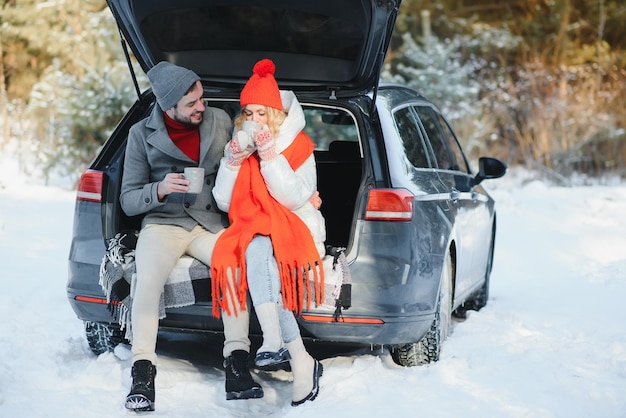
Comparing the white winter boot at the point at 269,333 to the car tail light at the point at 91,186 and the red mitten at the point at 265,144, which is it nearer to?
the red mitten at the point at 265,144

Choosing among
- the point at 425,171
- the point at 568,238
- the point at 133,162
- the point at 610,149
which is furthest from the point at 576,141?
the point at 133,162

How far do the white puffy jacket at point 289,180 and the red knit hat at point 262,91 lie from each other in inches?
4.1

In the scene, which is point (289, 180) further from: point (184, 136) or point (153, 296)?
point (153, 296)

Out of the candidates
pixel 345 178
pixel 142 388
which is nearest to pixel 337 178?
pixel 345 178

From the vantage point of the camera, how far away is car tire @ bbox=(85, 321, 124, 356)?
4738 mm

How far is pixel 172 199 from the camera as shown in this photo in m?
4.45

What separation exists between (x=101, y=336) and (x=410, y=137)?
2.04 m

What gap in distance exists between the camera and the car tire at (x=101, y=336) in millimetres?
4738

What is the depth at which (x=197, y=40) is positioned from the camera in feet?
16.4

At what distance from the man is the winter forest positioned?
863 cm

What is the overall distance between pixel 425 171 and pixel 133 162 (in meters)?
1.60

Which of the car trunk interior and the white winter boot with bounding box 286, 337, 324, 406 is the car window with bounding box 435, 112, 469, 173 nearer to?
the car trunk interior

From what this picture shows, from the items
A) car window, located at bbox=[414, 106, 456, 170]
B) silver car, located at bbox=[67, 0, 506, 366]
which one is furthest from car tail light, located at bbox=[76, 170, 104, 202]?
car window, located at bbox=[414, 106, 456, 170]

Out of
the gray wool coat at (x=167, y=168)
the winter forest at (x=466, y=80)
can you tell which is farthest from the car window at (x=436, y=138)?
the winter forest at (x=466, y=80)
